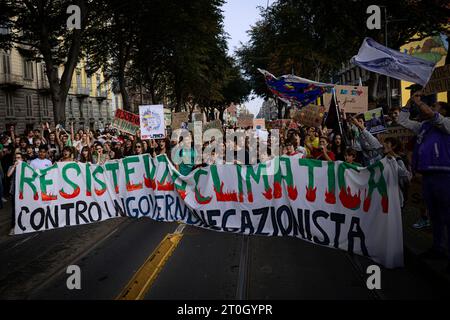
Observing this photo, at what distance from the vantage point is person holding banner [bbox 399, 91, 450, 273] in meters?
5.60

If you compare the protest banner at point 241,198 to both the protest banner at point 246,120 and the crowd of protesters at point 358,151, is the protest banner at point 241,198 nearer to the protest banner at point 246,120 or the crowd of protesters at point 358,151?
the crowd of protesters at point 358,151

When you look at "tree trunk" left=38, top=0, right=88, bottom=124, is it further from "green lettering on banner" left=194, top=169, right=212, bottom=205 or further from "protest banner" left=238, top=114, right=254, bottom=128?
"green lettering on banner" left=194, top=169, right=212, bottom=205

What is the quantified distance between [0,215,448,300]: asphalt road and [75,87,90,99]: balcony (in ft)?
172

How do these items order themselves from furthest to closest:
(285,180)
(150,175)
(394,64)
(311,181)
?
(150,175), (285,180), (311,181), (394,64)

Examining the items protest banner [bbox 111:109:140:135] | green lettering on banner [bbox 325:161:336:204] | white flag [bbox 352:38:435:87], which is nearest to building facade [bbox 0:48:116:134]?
protest banner [bbox 111:109:140:135]

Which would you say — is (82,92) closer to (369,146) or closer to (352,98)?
(352,98)

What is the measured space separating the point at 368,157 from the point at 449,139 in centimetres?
375

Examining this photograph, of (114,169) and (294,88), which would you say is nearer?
(114,169)

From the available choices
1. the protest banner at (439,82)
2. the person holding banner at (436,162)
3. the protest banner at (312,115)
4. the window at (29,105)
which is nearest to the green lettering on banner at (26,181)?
the person holding banner at (436,162)

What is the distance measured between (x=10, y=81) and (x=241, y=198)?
1564 inches

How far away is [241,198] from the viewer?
7.86 m

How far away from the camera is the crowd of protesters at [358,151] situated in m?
5.73

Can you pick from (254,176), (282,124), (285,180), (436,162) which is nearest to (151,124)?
(254,176)
